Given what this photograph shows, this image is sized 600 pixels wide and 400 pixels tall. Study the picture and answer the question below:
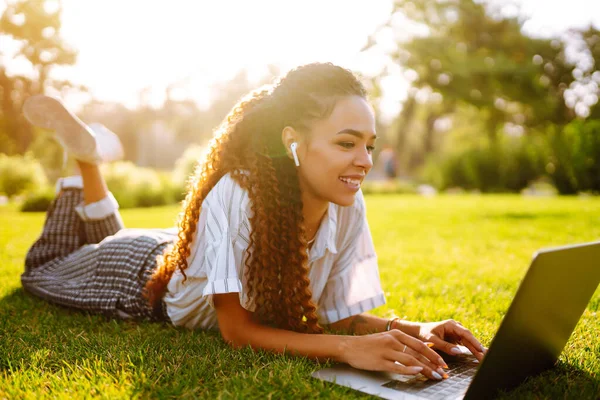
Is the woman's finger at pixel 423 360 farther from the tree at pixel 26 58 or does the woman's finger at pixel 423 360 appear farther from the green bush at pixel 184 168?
the tree at pixel 26 58

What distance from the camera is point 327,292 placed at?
2.91 metres

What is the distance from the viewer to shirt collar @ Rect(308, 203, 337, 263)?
8.79ft

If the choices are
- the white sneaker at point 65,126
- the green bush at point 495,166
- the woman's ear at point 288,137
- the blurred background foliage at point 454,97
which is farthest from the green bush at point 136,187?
the woman's ear at point 288,137

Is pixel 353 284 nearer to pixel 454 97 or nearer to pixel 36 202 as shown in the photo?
pixel 36 202

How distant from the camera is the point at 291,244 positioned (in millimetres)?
2418

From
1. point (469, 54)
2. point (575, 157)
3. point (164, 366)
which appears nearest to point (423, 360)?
point (164, 366)

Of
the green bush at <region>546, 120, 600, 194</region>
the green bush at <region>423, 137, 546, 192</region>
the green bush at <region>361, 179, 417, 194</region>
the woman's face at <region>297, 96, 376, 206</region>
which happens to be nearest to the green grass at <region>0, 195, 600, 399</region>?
the woman's face at <region>297, 96, 376, 206</region>

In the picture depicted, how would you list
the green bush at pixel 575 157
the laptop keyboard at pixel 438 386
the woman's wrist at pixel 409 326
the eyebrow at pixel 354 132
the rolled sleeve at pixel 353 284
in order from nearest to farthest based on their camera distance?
1. the laptop keyboard at pixel 438 386
2. the eyebrow at pixel 354 132
3. the woman's wrist at pixel 409 326
4. the rolled sleeve at pixel 353 284
5. the green bush at pixel 575 157

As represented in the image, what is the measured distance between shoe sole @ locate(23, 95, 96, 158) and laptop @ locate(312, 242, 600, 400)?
242cm

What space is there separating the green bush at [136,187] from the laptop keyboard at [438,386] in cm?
1341

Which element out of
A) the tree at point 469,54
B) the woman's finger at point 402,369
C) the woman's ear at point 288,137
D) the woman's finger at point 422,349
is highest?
the tree at point 469,54

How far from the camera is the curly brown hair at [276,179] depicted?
2.36 metres

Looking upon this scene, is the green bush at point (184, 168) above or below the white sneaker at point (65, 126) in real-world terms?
below

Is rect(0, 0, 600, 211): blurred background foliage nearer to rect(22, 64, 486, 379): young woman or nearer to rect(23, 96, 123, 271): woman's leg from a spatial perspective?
rect(23, 96, 123, 271): woman's leg
